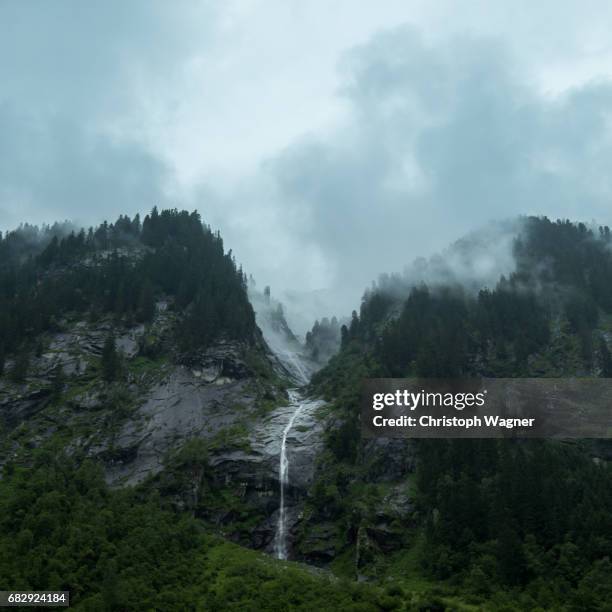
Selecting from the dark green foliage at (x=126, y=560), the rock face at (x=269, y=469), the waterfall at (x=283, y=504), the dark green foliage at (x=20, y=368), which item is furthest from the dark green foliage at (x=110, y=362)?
the dark green foliage at (x=126, y=560)

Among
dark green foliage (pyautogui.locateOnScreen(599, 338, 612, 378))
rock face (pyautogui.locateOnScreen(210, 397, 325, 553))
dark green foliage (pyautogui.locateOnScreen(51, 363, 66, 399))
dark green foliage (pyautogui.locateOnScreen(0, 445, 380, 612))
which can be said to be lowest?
dark green foliage (pyautogui.locateOnScreen(0, 445, 380, 612))

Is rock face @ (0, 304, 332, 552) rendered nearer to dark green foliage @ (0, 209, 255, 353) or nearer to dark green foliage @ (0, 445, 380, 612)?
dark green foliage @ (0, 209, 255, 353)

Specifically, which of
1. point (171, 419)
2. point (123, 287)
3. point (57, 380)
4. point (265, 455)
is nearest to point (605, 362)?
point (265, 455)

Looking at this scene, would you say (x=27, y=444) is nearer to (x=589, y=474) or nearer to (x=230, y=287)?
(x=230, y=287)

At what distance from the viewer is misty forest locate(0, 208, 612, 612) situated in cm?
7188

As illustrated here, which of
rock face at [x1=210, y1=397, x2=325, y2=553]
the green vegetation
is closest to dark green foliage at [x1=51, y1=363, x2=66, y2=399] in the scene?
rock face at [x1=210, y1=397, x2=325, y2=553]

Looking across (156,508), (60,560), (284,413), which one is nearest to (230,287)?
(284,413)

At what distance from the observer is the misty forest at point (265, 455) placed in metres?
71.9

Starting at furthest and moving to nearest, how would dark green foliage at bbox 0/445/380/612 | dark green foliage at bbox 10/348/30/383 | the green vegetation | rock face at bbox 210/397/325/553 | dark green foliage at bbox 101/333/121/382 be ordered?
dark green foliage at bbox 101/333/121/382
dark green foliage at bbox 10/348/30/383
rock face at bbox 210/397/325/553
the green vegetation
dark green foliage at bbox 0/445/380/612

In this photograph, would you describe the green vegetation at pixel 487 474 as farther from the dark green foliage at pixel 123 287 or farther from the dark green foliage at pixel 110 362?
the dark green foliage at pixel 110 362

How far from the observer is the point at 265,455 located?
377ft

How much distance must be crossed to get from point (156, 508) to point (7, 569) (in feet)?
89.5

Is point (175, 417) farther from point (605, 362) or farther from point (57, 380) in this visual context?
point (605, 362)

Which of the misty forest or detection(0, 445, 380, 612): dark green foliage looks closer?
detection(0, 445, 380, 612): dark green foliage
